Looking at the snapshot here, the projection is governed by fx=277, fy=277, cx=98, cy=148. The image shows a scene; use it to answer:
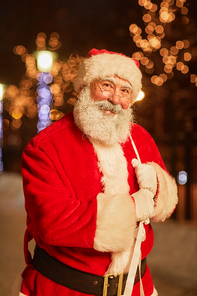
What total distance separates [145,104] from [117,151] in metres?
3.20

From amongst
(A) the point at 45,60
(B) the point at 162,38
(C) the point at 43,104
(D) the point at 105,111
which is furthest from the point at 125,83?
(C) the point at 43,104

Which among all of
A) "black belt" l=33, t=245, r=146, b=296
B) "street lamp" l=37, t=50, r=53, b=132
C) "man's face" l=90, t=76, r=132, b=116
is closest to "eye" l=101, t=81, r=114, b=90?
"man's face" l=90, t=76, r=132, b=116

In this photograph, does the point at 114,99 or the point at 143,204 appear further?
the point at 114,99

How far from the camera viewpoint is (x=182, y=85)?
4.68m

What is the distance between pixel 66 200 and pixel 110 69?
2.94 feet

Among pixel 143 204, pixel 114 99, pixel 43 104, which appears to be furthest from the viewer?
pixel 43 104

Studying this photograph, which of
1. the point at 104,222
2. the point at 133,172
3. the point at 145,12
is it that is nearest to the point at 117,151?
the point at 133,172

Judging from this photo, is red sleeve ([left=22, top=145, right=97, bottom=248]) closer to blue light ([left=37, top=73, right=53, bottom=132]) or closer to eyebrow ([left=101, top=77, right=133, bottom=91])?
eyebrow ([left=101, top=77, right=133, bottom=91])

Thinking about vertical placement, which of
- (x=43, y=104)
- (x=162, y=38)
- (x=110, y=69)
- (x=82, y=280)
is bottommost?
(x=82, y=280)

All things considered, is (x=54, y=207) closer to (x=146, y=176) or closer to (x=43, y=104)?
(x=146, y=176)

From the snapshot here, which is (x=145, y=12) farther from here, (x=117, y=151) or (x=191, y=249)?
(x=191, y=249)

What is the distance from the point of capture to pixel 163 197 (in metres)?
1.81

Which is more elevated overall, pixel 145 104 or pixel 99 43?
pixel 99 43

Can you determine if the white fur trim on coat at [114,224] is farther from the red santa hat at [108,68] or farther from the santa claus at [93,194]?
the red santa hat at [108,68]
